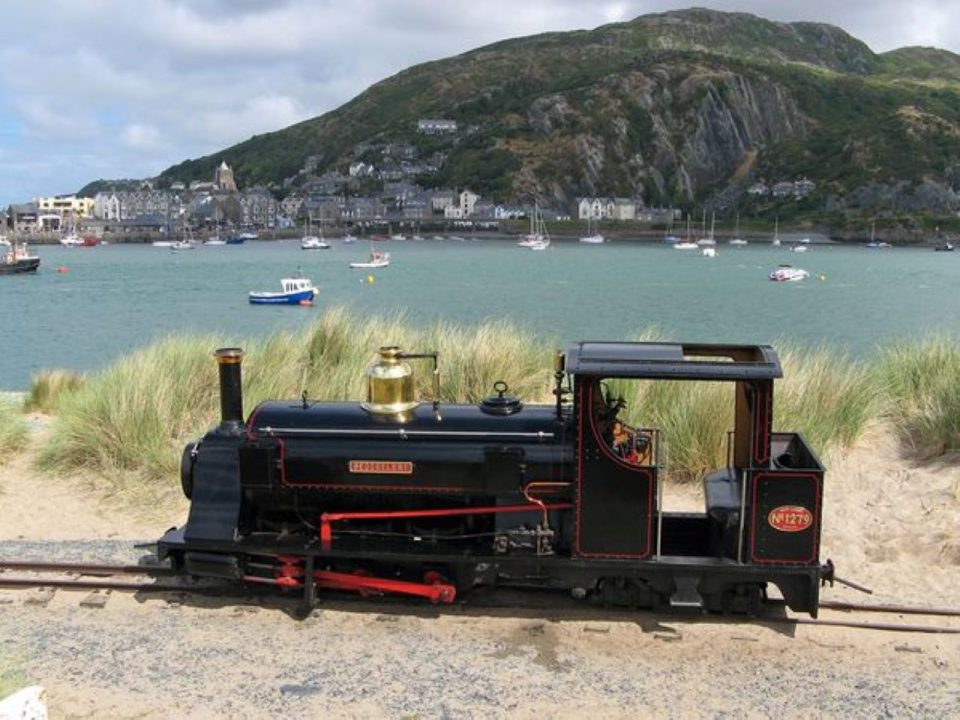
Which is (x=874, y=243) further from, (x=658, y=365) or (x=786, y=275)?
(x=658, y=365)

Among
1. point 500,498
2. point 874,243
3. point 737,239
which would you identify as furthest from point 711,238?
point 500,498

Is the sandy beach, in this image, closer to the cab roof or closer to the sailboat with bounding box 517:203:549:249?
the cab roof

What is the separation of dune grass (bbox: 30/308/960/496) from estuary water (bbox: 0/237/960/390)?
1756mm

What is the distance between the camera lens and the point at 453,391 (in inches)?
456

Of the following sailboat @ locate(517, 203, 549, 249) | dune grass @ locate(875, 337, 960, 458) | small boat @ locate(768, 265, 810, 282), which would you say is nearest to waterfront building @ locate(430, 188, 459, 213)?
sailboat @ locate(517, 203, 549, 249)

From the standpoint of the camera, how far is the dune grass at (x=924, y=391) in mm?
9922

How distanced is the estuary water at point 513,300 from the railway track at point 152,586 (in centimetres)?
731

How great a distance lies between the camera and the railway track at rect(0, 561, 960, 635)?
593 centimetres

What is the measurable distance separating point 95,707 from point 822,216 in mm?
165355

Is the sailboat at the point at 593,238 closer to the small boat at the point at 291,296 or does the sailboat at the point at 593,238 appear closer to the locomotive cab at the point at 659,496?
the small boat at the point at 291,296

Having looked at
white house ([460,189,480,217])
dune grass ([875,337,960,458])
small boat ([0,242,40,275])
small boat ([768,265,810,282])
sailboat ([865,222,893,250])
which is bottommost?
small boat ([768,265,810,282])

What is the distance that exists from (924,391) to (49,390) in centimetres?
1267

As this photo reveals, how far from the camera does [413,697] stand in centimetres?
504

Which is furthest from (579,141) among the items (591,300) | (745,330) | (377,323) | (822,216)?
(377,323)
